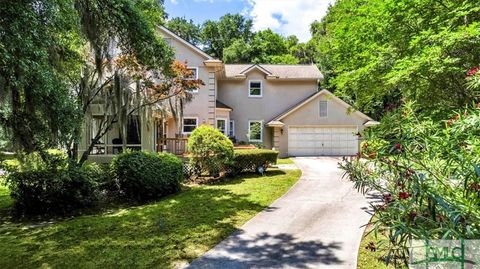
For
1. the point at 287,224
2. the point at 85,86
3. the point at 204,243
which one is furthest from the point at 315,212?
the point at 85,86

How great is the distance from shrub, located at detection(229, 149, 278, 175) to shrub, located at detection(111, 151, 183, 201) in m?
3.90

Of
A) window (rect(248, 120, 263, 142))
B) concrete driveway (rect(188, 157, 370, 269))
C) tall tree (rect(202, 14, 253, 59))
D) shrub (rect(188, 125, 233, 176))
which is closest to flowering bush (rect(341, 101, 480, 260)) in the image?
concrete driveway (rect(188, 157, 370, 269))

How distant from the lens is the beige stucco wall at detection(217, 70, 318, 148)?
2409 cm

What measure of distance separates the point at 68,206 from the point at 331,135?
18.2m

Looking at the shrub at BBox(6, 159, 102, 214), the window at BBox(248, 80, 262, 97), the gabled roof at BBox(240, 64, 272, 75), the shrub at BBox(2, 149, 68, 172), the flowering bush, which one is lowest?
the shrub at BBox(6, 159, 102, 214)

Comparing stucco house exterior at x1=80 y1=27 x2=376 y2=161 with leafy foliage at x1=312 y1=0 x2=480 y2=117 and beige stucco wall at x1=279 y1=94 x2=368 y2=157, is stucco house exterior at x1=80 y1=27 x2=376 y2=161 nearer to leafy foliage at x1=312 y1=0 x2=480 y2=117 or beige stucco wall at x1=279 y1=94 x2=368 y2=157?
beige stucco wall at x1=279 y1=94 x2=368 y2=157

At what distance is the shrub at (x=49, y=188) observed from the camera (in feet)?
29.8

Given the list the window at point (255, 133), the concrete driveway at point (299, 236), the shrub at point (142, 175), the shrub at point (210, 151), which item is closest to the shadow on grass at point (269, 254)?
the concrete driveway at point (299, 236)

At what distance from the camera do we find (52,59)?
8.55 metres

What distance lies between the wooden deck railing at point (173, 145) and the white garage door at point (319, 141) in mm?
8486

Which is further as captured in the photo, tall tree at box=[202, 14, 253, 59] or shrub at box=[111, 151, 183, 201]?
tall tree at box=[202, 14, 253, 59]

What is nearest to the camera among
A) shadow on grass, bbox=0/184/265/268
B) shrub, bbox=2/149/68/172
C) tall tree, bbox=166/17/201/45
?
shadow on grass, bbox=0/184/265/268

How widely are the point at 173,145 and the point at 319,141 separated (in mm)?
10593

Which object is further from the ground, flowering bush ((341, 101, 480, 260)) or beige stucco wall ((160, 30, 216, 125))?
beige stucco wall ((160, 30, 216, 125))
